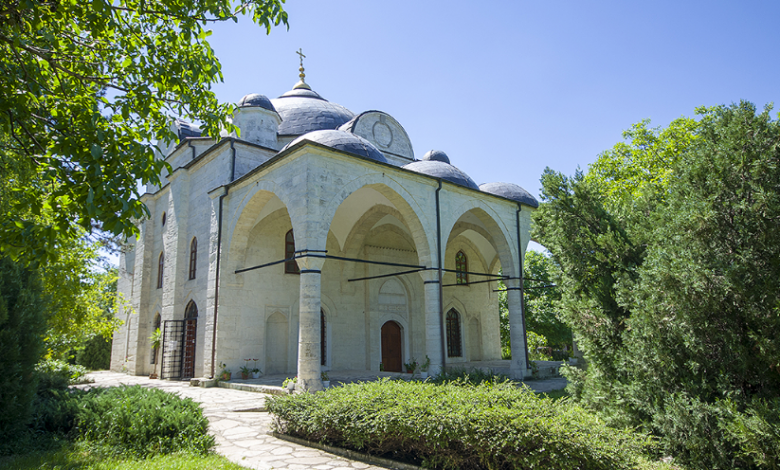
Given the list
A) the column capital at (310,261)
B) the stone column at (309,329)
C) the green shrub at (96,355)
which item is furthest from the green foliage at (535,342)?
the green shrub at (96,355)

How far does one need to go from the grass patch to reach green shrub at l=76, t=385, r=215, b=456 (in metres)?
0.15

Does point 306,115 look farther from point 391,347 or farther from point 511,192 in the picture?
point 391,347

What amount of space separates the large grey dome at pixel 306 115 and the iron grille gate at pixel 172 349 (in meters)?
6.37

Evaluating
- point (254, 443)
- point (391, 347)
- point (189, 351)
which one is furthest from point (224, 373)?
point (254, 443)

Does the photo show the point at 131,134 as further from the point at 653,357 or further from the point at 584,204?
the point at 653,357

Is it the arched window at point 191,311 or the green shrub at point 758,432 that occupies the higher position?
the arched window at point 191,311

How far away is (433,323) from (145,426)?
21.5 feet

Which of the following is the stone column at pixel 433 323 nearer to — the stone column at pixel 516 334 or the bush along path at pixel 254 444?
the stone column at pixel 516 334

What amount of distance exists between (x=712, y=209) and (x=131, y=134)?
472cm

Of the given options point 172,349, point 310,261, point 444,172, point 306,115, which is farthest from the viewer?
point 306,115

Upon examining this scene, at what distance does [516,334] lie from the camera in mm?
12320

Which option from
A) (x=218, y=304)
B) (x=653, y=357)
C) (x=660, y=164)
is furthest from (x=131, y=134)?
(x=660, y=164)

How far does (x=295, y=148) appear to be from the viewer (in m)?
9.02

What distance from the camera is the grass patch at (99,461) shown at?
12.7ft
